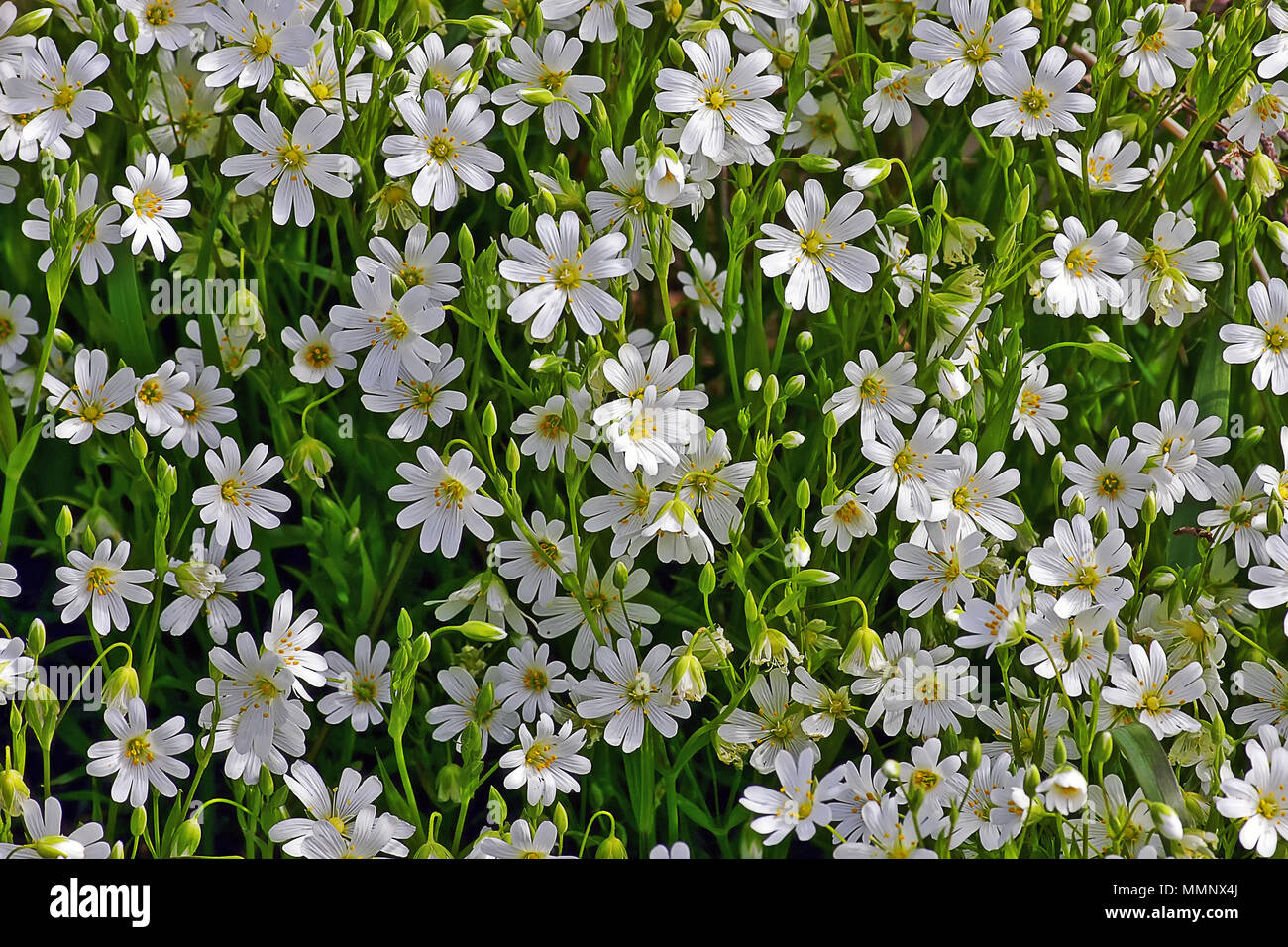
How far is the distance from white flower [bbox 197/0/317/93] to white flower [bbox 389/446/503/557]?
1.60 feet

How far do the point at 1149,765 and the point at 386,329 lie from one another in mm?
974

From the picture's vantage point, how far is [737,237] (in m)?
1.20

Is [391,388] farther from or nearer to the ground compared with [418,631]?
farther from the ground

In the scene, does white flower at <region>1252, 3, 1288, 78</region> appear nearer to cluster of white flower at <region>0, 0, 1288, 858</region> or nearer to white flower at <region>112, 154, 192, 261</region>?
cluster of white flower at <region>0, 0, 1288, 858</region>

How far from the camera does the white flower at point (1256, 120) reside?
1299mm

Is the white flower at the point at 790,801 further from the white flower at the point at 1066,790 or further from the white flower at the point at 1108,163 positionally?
the white flower at the point at 1108,163

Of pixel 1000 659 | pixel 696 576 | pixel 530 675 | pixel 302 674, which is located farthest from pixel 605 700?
pixel 1000 659

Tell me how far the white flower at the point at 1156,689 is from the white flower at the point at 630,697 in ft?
1.60

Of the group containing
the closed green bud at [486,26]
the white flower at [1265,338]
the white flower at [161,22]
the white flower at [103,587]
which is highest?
the white flower at [161,22]

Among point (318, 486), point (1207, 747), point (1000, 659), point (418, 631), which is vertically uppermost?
point (318, 486)

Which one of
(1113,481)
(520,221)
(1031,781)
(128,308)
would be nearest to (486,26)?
(520,221)

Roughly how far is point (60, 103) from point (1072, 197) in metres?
1.25

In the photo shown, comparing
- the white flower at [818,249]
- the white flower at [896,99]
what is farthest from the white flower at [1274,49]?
the white flower at [818,249]

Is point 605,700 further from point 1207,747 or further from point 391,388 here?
point 1207,747
